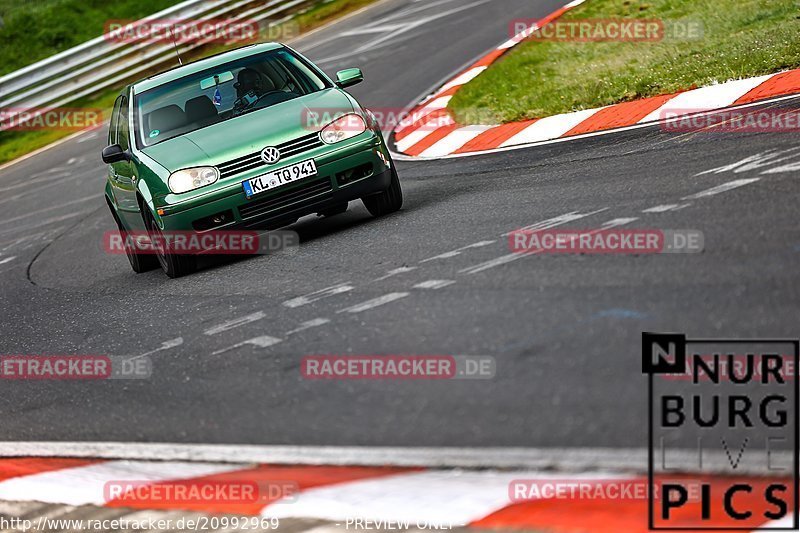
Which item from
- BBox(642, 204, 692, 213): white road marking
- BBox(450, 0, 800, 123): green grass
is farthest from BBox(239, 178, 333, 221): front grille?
BBox(450, 0, 800, 123): green grass

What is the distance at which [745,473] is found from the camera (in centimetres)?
322

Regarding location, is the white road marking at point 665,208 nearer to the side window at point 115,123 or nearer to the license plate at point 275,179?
the license plate at point 275,179

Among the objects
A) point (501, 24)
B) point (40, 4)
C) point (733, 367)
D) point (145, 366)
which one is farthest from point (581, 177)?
point (40, 4)

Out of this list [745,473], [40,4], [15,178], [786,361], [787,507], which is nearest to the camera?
[787,507]

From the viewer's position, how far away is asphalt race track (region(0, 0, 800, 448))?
4238mm

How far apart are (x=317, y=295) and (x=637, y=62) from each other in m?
7.10

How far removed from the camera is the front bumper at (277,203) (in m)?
8.20

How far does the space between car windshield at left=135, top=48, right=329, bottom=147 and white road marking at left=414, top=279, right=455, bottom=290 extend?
10.6 feet

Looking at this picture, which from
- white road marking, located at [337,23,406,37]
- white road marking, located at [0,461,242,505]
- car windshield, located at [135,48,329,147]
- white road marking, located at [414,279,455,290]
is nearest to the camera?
white road marking, located at [0,461,242,505]

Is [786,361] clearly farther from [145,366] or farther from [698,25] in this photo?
[698,25]

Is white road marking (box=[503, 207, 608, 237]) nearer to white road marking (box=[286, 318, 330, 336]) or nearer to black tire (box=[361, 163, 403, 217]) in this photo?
white road marking (box=[286, 318, 330, 336])

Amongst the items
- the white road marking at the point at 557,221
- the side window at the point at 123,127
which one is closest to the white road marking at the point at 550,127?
the side window at the point at 123,127

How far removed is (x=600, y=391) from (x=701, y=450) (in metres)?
0.62

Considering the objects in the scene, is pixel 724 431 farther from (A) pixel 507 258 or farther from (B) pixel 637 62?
(B) pixel 637 62
